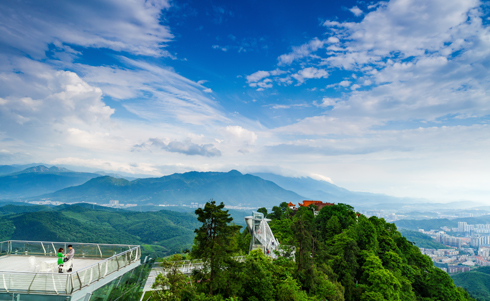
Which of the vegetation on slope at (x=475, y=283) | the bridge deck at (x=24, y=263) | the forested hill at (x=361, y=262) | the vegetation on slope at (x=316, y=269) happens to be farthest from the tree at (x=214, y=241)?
the vegetation on slope at (x=475, y=283)

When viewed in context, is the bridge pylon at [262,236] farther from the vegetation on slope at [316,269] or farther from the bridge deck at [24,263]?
the bridge deck at [24,263]

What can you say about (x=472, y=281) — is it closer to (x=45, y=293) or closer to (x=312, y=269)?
(x=312, y=269)

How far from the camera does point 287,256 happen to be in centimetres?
3572

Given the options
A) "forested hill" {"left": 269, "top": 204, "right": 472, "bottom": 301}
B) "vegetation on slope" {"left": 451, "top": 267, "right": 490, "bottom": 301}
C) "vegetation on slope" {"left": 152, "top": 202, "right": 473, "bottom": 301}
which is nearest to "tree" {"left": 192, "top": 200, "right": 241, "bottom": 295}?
"vegetation on slope" {"left": 152, "top": 202, "right": 473, "bottom": 301}

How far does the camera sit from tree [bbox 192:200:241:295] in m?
20.9

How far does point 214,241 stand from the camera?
21.0m

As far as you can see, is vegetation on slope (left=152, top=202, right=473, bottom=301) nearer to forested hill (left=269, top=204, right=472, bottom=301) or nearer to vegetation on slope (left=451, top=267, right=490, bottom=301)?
forested hill (left=269, top=204, right=472, bottom=301)

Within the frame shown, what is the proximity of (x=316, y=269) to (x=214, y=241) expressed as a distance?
1874 cm

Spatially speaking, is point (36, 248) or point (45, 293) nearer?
point (45, 293)

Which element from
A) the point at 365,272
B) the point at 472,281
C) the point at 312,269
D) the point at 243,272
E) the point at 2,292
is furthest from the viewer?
the point at 472,281

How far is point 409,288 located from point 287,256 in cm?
2343

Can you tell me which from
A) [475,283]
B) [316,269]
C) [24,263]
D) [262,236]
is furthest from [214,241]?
[475,283]

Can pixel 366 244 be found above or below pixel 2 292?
below

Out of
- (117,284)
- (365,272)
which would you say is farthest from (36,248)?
(365,272)
